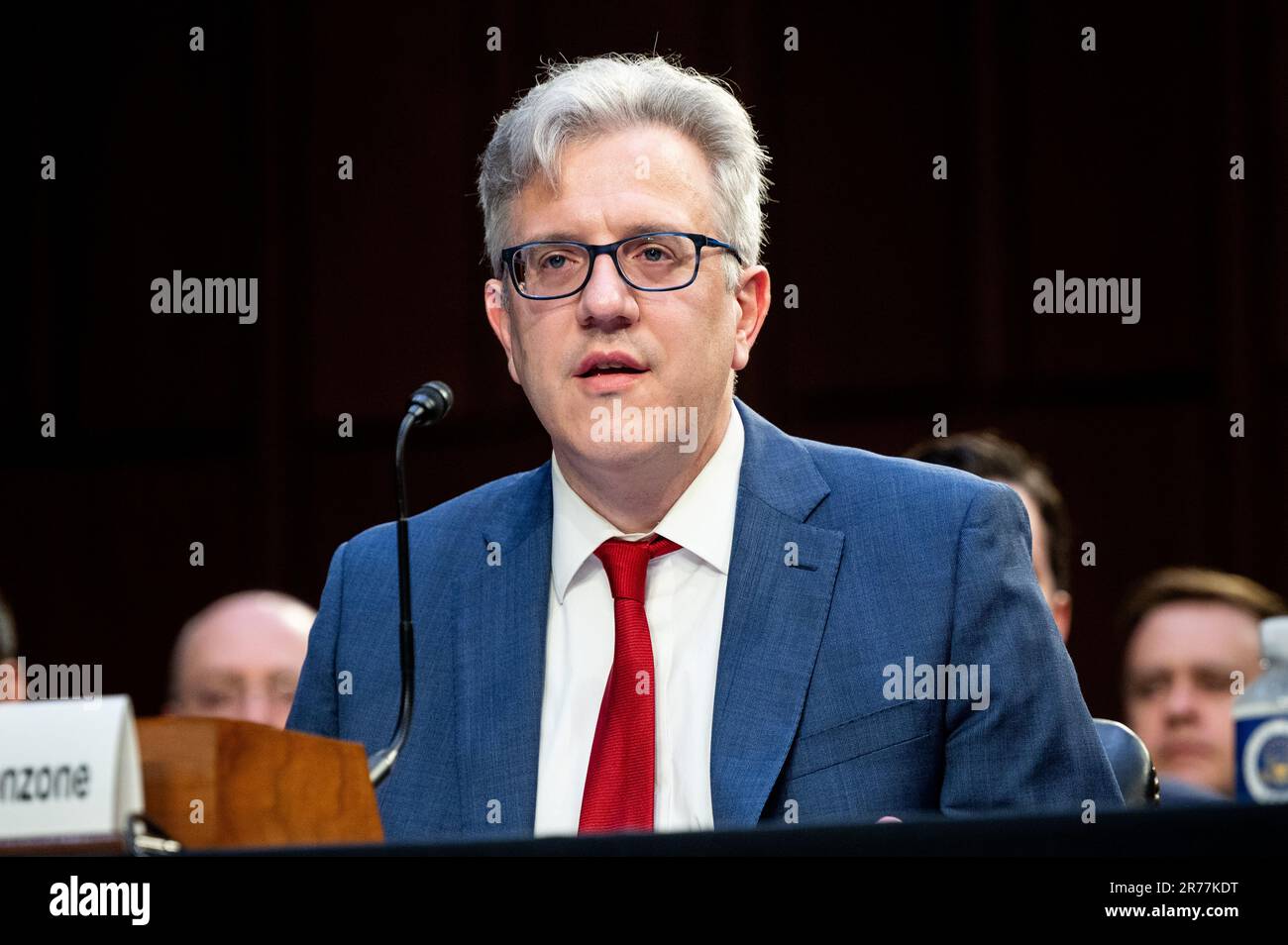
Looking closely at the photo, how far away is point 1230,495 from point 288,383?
7.57 ft

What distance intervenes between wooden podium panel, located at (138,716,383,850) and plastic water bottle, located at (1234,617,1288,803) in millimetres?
665

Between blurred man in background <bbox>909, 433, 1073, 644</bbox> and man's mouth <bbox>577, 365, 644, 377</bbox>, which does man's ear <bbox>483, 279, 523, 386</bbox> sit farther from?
blurred man in background <bbox>909, 433, 1073, 644</bbox>

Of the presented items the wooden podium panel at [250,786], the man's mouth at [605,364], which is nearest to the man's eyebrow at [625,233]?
the man's mouth at [605,364]

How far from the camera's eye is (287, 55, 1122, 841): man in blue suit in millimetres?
1707

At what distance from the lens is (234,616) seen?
10.7 feet

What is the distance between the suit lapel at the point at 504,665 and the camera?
1764mm

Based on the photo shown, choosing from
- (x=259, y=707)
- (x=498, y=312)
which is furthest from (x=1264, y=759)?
(x=259, y=707)

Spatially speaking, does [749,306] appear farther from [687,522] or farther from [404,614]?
[404,614]

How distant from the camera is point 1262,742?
4.20 feet

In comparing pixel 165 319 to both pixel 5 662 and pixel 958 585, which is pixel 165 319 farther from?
pixel 958 585

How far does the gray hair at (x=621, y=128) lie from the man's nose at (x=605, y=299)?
12 cm

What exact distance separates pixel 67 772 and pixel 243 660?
2167 millimetres
